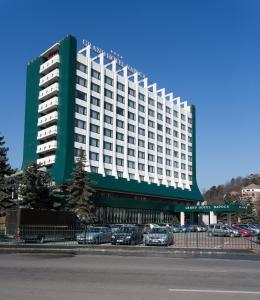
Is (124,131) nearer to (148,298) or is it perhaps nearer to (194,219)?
(194,219)

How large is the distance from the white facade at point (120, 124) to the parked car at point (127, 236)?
3977 centimetres

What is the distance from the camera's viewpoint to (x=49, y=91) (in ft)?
252

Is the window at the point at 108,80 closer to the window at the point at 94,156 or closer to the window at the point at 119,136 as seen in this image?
the window at the point at 119,136

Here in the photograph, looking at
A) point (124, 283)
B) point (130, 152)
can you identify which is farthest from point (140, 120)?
point (124, 283)

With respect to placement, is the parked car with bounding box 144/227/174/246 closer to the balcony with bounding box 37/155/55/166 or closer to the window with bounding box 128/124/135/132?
the balcony with bounding box 37/155/55/166

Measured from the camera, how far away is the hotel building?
74562mm

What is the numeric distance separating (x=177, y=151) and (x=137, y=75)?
2036 cm

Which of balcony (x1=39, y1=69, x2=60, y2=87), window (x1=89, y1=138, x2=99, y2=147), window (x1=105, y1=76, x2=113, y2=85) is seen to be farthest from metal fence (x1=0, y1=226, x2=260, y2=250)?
window (x1=105, y1=76, x2=113, y2=85)

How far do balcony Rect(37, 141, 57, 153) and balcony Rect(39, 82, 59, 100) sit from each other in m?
8.62

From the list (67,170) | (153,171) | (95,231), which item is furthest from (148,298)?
(153,171)

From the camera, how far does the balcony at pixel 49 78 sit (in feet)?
249

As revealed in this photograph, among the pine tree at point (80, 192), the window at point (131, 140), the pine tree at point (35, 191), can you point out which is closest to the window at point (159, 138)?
the window at point (131, 140)

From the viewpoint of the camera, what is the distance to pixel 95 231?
33969mm

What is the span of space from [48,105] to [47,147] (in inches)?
288
